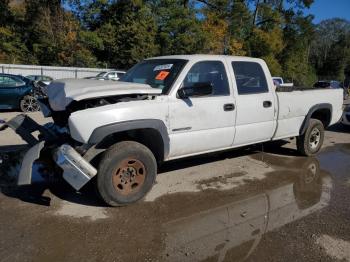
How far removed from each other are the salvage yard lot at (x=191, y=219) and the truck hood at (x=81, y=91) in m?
1.03

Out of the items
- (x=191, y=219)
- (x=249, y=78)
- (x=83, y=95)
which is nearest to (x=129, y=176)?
(x=191, y=219)

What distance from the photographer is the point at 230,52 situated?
39.6m

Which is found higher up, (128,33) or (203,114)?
(128,33)

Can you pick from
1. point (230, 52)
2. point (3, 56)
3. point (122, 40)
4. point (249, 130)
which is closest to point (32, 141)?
point (249, 130)

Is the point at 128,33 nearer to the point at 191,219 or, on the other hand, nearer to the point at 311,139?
the point at 311,139

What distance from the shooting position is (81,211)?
4.37m

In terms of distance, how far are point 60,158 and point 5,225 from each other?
37.0 inches

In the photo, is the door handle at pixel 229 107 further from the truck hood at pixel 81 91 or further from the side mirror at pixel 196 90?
the truck hood at pixel 81 91

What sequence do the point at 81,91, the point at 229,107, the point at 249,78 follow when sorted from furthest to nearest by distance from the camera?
the point at 249,78 < the point at 229,107 < the point at 81,91

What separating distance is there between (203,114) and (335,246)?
233 centimetres

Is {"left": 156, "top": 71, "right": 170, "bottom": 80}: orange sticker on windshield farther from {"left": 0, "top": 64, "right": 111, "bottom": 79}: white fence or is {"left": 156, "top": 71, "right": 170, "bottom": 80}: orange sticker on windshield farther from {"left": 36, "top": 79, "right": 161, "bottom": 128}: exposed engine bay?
{"left": 0, "top": 64, "right": 111, "bottom": 79}: white fence

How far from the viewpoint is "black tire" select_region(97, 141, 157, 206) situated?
426 centimetres

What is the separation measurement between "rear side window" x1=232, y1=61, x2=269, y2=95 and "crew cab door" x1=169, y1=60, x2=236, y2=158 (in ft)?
0.91

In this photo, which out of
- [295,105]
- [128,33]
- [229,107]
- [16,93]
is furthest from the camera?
[128,33]
